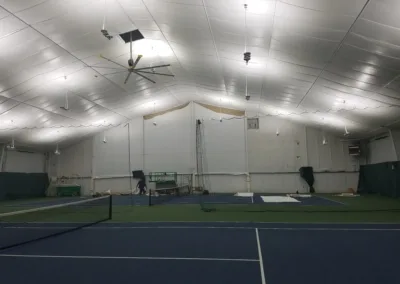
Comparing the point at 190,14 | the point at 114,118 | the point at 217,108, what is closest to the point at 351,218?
the point at 190,14

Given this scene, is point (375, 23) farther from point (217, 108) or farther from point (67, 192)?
point (67, 192)

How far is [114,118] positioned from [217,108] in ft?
27.6

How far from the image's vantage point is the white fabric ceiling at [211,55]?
8.44 meters

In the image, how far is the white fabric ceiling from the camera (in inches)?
332

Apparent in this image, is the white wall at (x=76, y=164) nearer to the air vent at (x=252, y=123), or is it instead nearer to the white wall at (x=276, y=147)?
the air vent at (x=252, y=123)

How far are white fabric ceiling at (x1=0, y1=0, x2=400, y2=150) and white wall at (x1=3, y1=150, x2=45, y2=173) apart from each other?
3.60 m

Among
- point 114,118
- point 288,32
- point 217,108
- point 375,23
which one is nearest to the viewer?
point 375,23

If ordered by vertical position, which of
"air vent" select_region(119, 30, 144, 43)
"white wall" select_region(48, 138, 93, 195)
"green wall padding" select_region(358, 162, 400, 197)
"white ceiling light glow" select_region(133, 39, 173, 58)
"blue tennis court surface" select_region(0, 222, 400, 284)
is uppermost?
"white ceiling light glow" select_region(133, 39, 173, 58)

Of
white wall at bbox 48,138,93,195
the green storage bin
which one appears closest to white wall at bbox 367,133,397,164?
white wall at bbox 48,138,93,195

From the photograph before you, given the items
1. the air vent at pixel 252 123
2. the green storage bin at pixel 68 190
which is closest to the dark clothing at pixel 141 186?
the green storage bin at pixel 68 190

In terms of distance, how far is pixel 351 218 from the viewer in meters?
9.56

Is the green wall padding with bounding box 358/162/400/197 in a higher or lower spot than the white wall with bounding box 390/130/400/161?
lower

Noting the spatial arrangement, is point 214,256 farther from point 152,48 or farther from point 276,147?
A: point 276,147

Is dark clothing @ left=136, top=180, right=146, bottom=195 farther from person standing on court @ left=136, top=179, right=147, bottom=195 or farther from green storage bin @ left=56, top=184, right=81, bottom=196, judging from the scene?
green storage bin @ left=56, top=184, right=81, bottom=196
